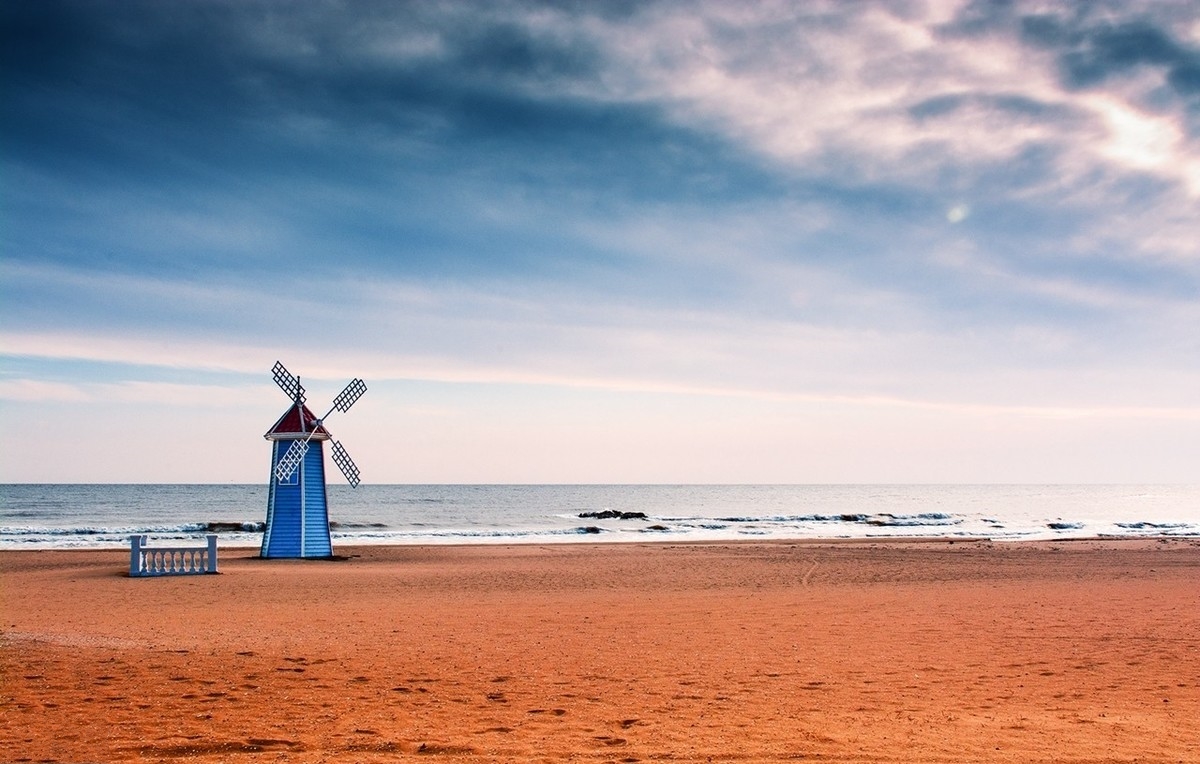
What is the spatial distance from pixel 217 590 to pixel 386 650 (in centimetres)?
1068

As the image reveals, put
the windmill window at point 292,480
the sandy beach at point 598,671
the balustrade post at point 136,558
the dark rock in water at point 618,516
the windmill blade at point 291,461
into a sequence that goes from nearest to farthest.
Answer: the sandy beach at point 598,671 < the balustrade post at point 136,558 < the windmill blade at point 291,461 < the windmill window at point 292,480 < the dark rock in water at point 618,516

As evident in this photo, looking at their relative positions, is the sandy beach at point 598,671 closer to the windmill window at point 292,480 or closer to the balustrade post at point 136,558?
the balustrade post at point 136,558

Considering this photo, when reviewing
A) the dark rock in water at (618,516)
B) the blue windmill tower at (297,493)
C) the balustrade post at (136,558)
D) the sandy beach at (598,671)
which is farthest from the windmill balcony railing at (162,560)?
the dark rock in water at (618,516)

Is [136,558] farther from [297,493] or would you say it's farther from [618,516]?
[618,516]

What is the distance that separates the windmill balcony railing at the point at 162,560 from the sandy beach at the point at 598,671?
1.19m

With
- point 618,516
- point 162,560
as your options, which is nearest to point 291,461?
point 162,560

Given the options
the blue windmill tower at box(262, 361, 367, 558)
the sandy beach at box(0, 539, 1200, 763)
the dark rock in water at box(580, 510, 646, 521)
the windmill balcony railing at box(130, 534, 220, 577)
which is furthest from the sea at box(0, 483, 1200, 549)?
the sandy beach at box(0, 539, 1200, 763)

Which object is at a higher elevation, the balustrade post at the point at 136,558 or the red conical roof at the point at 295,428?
the red conical roof at the point at 295,428

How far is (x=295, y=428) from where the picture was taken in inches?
1262

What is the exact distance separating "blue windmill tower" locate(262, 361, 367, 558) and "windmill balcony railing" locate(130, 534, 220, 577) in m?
6.32

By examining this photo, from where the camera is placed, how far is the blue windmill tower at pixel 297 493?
31391 millimetres

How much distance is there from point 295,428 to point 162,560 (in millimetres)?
8519

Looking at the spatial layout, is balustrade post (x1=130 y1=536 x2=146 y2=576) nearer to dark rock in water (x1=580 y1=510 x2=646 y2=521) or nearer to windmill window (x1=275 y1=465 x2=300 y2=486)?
windmill window (x1=275 y1=465 x2=300 y2=486)

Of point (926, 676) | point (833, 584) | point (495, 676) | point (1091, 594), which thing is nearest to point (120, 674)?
point (495, 676)
